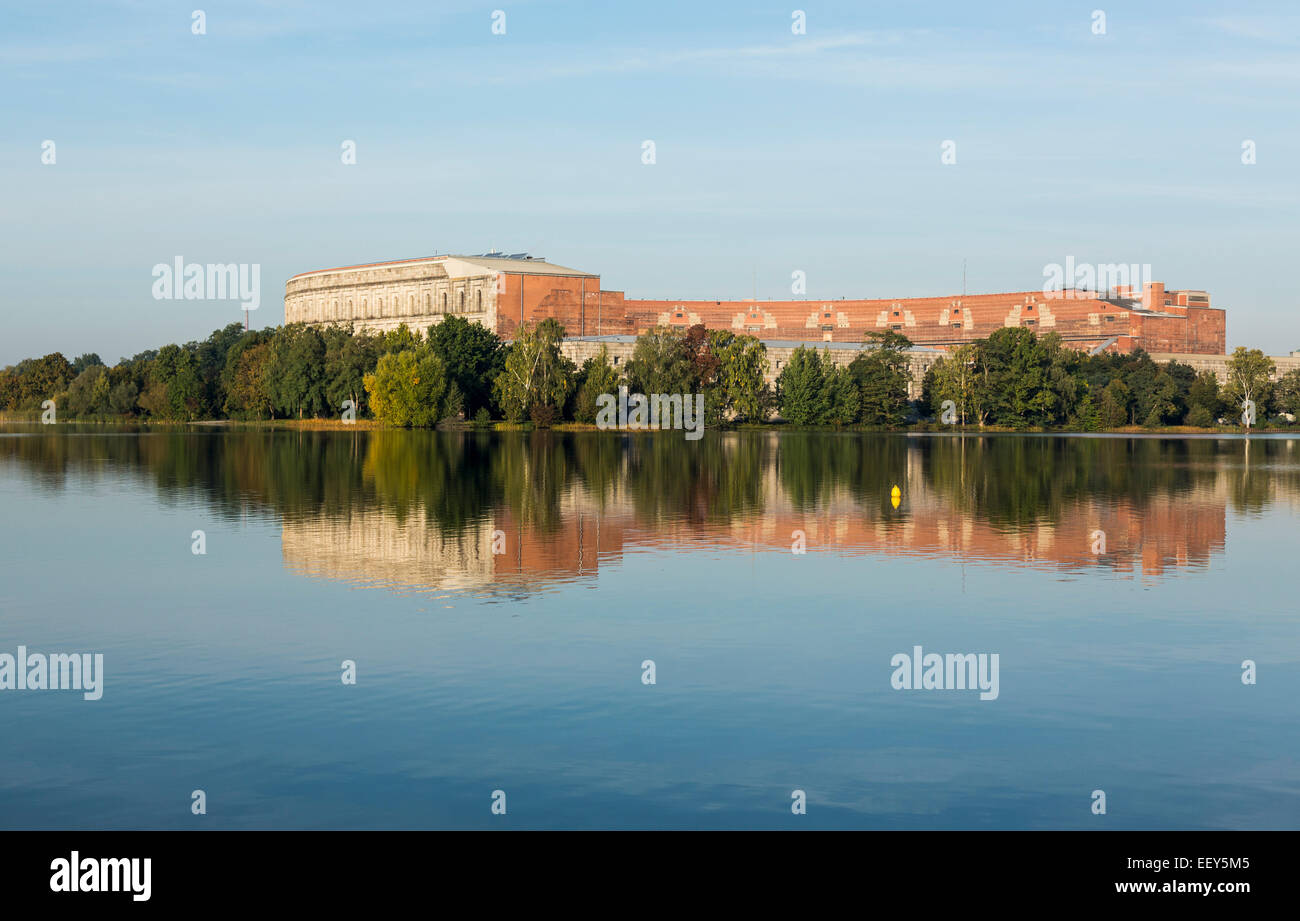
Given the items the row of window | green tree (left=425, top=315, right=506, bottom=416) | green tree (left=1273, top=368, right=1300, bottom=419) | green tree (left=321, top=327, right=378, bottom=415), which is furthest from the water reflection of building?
the row of window

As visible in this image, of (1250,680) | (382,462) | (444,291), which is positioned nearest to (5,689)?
Result: (1250,680)

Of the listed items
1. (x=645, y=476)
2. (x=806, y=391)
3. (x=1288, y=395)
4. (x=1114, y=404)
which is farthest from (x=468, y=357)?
(x=1288, y=395)

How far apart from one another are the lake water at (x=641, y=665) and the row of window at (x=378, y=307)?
126625 mm

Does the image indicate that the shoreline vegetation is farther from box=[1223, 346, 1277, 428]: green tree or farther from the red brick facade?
the red brick facade

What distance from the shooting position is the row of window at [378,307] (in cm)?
15838

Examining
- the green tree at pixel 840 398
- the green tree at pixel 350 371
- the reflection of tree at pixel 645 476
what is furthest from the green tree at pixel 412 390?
the green tree at pixel 840 398

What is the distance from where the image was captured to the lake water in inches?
390

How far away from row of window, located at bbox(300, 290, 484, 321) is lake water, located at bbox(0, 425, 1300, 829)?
127 metres

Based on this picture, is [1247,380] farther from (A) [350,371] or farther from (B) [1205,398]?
(A) [350,371]

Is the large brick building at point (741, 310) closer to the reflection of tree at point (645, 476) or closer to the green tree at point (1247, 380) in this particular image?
the green tree at point (1247, 380)

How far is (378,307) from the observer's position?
173125 millimetres

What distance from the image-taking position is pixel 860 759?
11.0m
